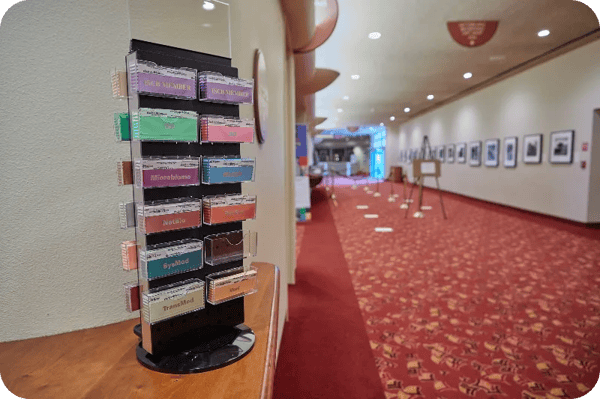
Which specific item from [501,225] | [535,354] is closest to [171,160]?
[535,354]

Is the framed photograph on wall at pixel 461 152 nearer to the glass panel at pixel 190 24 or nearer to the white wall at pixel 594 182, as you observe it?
the white wall at pixel 594 182

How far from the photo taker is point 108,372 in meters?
0.79

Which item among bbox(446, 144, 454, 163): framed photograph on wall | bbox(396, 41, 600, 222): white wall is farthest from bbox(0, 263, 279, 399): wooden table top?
bbox(446, 144, 454, 163): framed photograph on wall

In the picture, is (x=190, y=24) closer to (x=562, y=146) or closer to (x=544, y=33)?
(x=544, y=33)

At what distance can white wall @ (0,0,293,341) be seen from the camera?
87cm

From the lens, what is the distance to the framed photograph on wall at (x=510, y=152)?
947cm

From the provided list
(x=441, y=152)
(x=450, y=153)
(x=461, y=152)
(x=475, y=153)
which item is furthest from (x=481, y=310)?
(x=441, y=152)

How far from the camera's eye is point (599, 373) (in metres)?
2.24

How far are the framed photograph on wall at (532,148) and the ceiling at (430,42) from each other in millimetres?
1862

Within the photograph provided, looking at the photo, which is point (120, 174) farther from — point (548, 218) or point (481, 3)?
point (548, 218)

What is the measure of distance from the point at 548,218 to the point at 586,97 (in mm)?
2630

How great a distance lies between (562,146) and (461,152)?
5.38 metres

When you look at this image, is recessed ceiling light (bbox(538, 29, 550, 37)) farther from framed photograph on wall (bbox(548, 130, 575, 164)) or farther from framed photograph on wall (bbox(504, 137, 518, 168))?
framed photograph on wall (bbox(504, 137, 518, 168))

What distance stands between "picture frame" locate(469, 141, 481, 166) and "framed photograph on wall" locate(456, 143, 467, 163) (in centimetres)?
46
